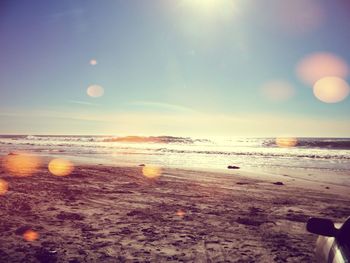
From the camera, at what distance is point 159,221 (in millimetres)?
7125

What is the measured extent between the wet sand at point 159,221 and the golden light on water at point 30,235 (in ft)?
0.26

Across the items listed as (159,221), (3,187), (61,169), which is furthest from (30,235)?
(61,169)

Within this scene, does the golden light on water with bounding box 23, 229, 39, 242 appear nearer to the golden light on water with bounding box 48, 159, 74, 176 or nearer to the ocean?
the golden light on water with bounding box 48, 159, 74, 176

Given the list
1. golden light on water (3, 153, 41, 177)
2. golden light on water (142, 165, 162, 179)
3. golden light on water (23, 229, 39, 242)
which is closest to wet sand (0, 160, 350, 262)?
golden light on water (23, 229, 39, 242)

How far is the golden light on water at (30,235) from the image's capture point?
562 centimetres

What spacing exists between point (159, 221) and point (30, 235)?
259cm

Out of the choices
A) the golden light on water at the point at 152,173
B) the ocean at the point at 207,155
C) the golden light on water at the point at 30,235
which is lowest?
the golden light on water at the point at 30,235

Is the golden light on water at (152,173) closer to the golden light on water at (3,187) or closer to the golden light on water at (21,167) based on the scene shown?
the golden light on water at (21,167)

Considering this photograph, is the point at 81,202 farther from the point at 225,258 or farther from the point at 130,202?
the point at 225,258

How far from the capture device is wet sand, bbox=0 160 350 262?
5.25 metres

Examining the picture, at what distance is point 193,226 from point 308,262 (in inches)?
94.1

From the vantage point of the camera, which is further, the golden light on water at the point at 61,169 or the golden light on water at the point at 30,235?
the golden light on water at the point at 61,169

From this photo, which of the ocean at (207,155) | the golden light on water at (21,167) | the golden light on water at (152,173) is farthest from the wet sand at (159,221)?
the ocean at (207,155)

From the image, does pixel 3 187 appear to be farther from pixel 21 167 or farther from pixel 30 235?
pixel 21 167
